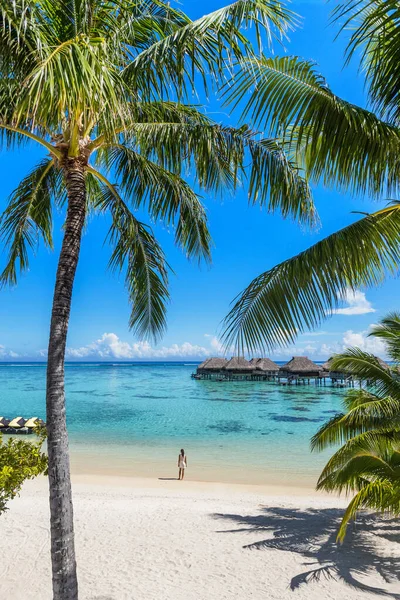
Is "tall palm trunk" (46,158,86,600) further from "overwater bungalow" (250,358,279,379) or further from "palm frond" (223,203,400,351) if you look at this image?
"overwater bungalow" (250,358,279,379)

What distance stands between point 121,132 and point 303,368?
48.5 meters

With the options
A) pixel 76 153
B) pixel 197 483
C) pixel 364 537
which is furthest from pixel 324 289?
pixel 197 483

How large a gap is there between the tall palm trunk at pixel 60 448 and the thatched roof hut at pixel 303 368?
159ft

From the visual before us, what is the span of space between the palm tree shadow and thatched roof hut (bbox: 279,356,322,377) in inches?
1644

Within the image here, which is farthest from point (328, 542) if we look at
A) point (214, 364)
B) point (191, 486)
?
point (214, 364)

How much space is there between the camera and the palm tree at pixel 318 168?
338 centimetres

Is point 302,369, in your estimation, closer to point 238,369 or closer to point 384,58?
point 238,369

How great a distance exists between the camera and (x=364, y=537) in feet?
25.1

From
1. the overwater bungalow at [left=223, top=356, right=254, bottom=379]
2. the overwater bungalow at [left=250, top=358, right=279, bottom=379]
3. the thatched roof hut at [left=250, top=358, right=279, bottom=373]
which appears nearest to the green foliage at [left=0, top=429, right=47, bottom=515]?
the overwater bungalow at [left=223, top=356, right=254, bottom=379]

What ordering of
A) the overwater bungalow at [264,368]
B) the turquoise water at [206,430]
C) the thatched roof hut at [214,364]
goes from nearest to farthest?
the turquoise water at [206,430], the overwater bungalow at [264,368], the thatched roof hut at [214,364]

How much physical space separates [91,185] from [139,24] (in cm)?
271

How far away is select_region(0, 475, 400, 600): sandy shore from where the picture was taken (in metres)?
5.77

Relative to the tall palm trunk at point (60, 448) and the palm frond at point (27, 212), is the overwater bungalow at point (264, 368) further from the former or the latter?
the tall palm trunk at point (60, 448)

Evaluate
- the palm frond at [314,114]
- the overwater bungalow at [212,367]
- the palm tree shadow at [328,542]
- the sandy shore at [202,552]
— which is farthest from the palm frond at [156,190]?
the overwater bungalow at [212,367]
